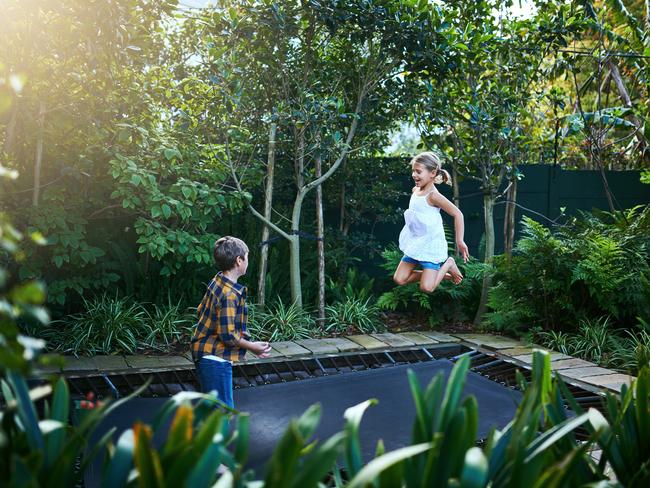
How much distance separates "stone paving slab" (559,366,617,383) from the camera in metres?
4.88

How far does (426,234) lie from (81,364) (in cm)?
260

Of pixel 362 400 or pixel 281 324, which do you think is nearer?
pixel 362 400

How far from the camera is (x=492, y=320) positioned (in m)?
6.14

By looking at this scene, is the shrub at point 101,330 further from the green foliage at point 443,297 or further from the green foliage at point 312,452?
the green foliage at point 312,452

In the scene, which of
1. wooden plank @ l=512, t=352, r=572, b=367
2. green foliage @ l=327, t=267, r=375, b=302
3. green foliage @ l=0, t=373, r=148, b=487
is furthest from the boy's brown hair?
green foliage @ l=327, t=267, r=375, b=302

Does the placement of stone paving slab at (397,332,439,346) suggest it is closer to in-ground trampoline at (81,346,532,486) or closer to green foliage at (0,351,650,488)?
in-ground trampoline at (81,346,532,486)

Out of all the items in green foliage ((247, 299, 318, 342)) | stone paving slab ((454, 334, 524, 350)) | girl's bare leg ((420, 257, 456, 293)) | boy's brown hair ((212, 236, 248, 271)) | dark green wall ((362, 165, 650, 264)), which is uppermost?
dark green wall ((362, 165, 650, 264))

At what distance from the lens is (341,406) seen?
427 cm

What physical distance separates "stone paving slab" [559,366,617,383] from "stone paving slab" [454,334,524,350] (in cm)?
Answer: 78

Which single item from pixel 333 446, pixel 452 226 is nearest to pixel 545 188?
pixel 452 226

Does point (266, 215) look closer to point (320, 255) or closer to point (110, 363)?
point (320, 255)

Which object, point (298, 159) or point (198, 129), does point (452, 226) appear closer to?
point (298, 159)

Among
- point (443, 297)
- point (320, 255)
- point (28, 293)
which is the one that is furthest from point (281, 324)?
point (28, 293)

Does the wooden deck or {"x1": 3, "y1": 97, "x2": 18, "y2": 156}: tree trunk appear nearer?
{"x1": 3, "y1": 97, "x2": 18, "y2": 156}: tree trunk
